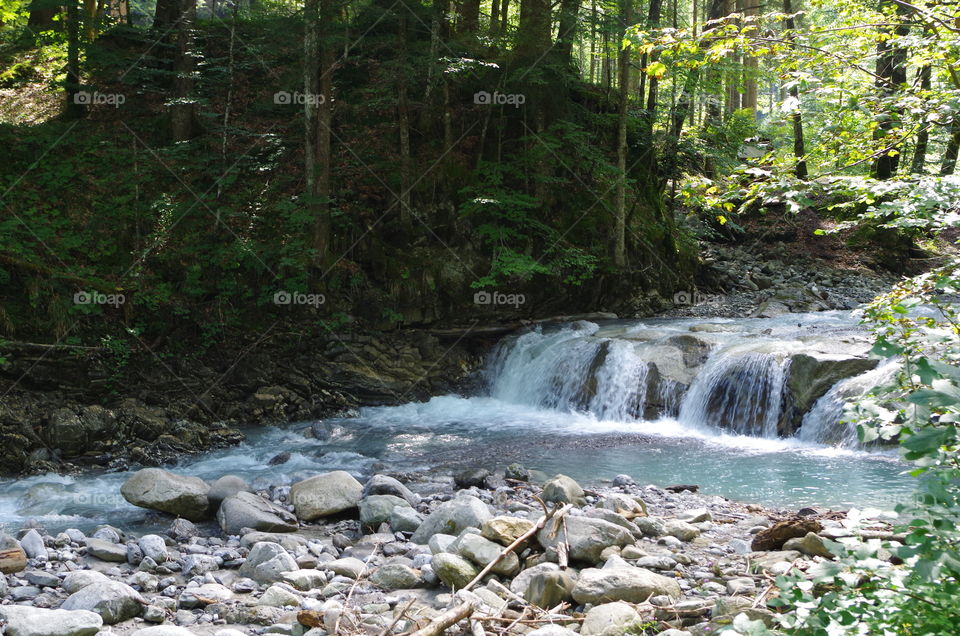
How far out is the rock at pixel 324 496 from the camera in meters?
6.42

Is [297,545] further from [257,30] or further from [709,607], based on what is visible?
[257,30]

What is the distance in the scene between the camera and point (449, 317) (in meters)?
12.8

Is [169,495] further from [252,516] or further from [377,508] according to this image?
[377,508]

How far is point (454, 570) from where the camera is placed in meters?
4.49

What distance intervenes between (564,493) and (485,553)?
1785mm

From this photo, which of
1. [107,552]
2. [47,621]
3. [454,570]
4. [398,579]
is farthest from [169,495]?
[454,570]

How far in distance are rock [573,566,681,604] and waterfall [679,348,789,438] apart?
18.7 ft

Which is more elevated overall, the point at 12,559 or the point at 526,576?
the point at 526,576

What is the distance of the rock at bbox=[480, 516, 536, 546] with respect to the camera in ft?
15.9

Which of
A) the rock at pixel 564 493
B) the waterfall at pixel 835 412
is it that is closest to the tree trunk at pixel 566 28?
the waterfall at pixel 835 412

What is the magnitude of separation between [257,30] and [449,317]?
331 inches

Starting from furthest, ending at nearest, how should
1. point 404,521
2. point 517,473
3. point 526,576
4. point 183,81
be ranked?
point 183,81
point 517,473
point 404,521
point 526,576

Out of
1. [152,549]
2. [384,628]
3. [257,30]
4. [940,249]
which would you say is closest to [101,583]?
[152,549]

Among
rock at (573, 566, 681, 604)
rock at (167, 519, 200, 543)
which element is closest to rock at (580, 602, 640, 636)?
rock at (573, 566, 681, 604)
